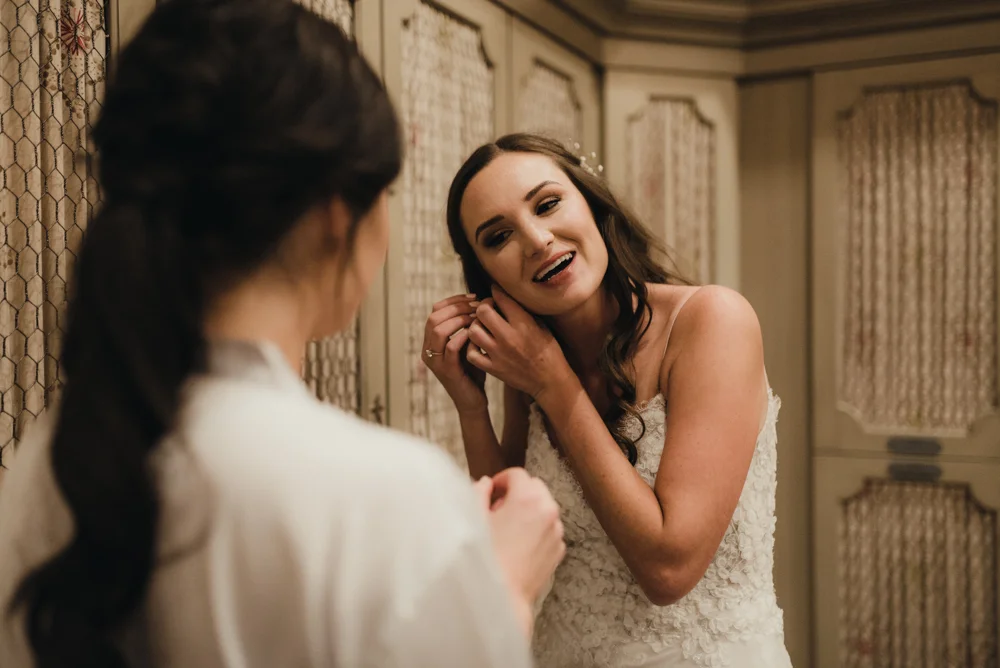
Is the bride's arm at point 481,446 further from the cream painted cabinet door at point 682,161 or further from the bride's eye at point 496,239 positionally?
the cream painted cabinet door at point 682,161

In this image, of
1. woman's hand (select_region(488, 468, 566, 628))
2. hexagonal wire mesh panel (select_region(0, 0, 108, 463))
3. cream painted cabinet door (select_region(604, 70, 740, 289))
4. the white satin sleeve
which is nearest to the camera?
the white satin sleeve

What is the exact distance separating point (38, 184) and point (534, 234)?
66 centimetres

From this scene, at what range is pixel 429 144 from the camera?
171cm

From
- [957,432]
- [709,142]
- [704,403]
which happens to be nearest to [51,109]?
[704,403]

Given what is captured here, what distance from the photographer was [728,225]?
102 inches

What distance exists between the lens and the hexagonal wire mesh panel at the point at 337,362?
1392 millimetres

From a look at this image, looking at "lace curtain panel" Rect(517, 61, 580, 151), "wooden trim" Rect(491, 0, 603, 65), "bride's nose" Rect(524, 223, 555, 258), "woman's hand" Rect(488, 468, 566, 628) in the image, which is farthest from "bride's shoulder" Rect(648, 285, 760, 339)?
"wooden trim" Rect(491, 0, 603, 65)

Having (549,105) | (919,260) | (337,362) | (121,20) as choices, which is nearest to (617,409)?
(337,362)

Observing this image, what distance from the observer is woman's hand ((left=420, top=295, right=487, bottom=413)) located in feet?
4.10

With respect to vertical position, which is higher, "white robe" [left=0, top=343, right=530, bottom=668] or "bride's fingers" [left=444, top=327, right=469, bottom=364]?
"bride's fingers" [left=444, top=327, right=469, bottom=364]

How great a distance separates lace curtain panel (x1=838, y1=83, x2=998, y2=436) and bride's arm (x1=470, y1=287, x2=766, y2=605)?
5.10ft

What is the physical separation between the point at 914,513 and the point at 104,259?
2.52 metres

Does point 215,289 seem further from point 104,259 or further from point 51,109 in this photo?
point 51,109

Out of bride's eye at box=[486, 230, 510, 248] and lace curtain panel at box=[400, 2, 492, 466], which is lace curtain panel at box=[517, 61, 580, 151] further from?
bride's eye at box=[486, 230, 510, 248]
